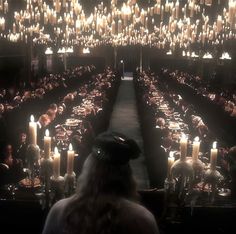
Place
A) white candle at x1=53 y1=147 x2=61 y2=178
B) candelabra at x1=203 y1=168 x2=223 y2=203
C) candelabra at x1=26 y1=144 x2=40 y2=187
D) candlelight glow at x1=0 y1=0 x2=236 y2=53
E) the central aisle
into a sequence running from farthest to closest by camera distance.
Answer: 1. candlelight glow at x1=0 y1=0 x2=236 y2=53
2. the central aisle
3. candelabra at x1=26 y1=144 x2=40 y2=187
4. candelabra at x1=203 y1=168 x2=223 y2=203
5. white candle at x1=53 y1=147 x2=61 y2=178

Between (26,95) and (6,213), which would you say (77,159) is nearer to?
(6,213)

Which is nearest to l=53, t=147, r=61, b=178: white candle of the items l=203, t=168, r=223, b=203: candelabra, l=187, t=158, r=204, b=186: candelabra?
l=187, t=158, r=204, b=186: candelabra

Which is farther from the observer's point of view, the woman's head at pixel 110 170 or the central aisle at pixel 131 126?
the central aisle at pixel 131 126

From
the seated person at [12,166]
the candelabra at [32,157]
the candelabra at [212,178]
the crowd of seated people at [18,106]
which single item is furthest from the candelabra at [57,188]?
the crowd of seated people at [18,106]

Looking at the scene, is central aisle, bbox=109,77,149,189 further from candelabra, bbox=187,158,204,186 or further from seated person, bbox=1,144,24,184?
candelabra, bbox=187,158,204,186

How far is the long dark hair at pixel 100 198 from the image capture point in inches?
80.6

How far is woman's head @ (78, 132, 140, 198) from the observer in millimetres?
2080

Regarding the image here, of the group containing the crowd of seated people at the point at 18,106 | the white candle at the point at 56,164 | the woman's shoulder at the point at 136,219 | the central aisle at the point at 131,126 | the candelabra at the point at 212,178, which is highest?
the woman's shoulder at the point at 136,219

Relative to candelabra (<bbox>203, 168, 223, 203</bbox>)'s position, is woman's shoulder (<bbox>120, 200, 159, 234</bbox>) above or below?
above

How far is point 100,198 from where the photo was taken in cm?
208

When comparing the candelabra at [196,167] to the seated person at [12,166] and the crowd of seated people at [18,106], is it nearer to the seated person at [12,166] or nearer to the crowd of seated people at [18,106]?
the seated person at [12,166]

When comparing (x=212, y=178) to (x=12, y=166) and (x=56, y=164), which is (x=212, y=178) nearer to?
(x=56, y=164)

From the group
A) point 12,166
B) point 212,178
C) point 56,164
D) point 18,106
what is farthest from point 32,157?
point 18,106

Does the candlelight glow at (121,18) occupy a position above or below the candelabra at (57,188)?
above
